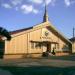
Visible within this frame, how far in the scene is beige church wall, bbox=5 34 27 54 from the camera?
30303mm

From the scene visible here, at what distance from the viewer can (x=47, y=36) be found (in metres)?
34.7

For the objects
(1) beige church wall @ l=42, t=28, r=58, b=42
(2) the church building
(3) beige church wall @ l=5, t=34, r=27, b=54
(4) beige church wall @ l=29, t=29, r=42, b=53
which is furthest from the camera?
(1) beige church wall @ l=42, t=28, r=58, b=42

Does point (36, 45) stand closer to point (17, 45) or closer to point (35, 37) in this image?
point (35, 37)

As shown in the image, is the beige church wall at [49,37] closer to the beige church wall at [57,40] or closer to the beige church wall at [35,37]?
the beige church wall at [57,40]

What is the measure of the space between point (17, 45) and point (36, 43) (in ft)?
10.1

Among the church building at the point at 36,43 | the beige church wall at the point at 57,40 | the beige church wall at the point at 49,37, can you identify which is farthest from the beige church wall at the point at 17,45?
the beige church wall at the point at 57,40

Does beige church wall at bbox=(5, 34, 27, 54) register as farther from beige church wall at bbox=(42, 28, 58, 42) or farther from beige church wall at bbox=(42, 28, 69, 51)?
beige church wall at bbox=(42, 28, 69, 51)

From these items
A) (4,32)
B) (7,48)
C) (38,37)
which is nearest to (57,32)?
(38,37)

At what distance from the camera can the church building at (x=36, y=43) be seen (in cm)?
3058

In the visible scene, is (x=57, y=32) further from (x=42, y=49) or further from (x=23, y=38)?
(x=23, y=38)

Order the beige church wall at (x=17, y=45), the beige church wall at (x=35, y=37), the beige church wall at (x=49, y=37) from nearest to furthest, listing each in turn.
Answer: the beige church wall at (x=17, y=45)
the beige church wall at (x=35, y=37)
the beige church wall at (x=49, y=37)

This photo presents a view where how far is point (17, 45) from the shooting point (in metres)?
31.0

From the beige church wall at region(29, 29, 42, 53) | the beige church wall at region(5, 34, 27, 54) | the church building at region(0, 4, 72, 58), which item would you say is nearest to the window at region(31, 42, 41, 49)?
the church building at region(0, 4, 72, 58)

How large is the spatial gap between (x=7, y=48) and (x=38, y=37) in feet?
16.4
